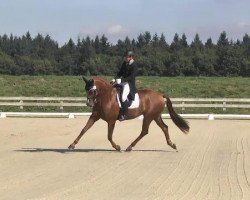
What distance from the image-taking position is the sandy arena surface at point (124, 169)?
6.86m

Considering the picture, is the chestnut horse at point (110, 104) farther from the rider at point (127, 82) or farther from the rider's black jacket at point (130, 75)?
the rider's black jacket at point (130, 75)

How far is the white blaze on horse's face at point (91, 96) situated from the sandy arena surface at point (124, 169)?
110 cm

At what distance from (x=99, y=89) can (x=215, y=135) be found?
6.03m

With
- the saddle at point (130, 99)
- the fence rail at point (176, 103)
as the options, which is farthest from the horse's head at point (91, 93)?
the fence rail at point (176, 103)

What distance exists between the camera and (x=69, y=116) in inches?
976

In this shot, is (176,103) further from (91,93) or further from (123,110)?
(91,93)

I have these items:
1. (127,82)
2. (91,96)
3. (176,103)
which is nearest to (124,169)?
(91,96)

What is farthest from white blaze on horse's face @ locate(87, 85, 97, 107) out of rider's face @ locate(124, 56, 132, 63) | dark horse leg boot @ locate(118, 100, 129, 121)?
rider's face @ locate(124, 56, 132, 63)

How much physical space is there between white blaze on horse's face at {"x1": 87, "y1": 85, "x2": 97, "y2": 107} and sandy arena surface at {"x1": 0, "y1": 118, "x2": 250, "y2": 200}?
110cm

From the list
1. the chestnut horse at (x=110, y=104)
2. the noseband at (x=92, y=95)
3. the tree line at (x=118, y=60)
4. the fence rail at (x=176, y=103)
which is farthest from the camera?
the tree line at (x=118, y=60)

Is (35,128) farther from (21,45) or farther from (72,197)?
(21,45)

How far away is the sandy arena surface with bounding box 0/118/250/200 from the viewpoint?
6.86 meters

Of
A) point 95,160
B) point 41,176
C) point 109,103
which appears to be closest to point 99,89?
point 109,103

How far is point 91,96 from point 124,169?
266 cm
